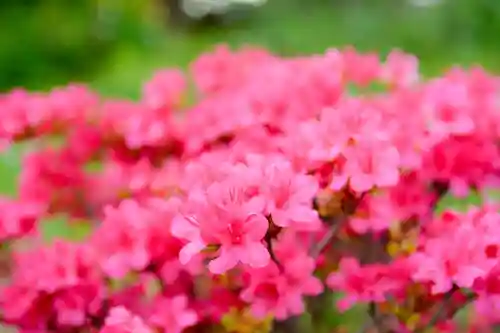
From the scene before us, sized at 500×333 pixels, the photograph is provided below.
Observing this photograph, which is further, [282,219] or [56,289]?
[56,289]

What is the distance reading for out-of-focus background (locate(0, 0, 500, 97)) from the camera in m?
3.13

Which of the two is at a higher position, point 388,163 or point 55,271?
point 388,163

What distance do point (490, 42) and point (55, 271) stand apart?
2.59m

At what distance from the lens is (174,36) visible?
4270mm

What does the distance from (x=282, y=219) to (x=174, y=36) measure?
3756 mm

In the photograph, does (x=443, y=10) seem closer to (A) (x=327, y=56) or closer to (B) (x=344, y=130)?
(A) (x=327, y=56)

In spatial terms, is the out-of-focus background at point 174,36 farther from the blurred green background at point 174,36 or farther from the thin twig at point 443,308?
the thin twig at point 443,308

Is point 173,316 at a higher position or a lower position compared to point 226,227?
lower

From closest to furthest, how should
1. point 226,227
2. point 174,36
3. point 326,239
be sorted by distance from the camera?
1. point 226,227
2. point 326,239
3. point 174,36

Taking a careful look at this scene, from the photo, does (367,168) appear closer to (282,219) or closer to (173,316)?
(282,219)

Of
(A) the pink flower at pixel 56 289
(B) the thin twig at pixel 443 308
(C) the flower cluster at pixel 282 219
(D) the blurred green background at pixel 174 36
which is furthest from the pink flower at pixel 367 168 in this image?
(D) the blurred green background at pixel 174 36

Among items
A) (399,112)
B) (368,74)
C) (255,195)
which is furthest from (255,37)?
(255,195)

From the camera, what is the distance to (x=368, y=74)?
3.41ft

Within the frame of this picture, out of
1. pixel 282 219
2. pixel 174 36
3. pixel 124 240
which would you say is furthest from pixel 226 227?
pixel 174 36
